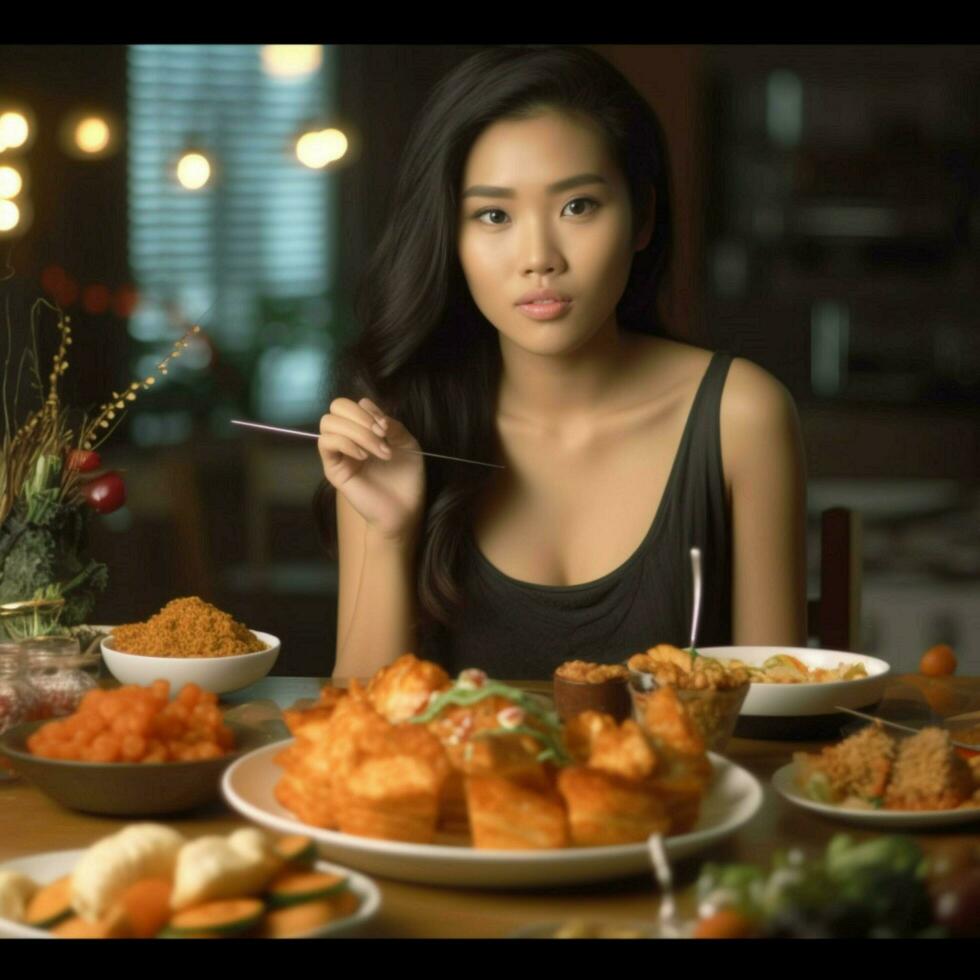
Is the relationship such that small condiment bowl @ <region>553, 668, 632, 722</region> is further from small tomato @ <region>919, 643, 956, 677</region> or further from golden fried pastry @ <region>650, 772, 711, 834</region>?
small tomato @ <region>919, 643, 956, 677</region>

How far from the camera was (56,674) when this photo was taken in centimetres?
126

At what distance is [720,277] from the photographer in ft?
16.7

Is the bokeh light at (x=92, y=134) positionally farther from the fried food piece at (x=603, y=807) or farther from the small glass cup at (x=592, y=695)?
the fried food piece at (x=603, y=807)

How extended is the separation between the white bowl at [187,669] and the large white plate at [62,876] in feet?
1.75

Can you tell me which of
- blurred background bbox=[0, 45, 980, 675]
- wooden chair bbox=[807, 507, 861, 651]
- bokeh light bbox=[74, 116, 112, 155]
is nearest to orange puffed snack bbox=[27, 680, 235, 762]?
wooden chair bbox=[807, 507, 861, 651]

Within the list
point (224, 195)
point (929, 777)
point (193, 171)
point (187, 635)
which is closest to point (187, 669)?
point (187, 635)

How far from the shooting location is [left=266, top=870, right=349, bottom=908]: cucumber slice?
807 mm

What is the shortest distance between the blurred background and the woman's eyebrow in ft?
10.4

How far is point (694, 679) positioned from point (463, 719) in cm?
27

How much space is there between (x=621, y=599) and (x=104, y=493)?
0.76 metres

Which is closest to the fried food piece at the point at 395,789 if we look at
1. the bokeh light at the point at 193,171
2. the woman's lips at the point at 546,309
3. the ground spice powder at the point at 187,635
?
the ground spice powder at the point at 187,635

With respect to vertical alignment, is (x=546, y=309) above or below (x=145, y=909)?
above

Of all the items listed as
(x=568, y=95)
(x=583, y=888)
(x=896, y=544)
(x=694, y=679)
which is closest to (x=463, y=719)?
(x=583, y=888)

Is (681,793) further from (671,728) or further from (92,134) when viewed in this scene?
(92,134)
